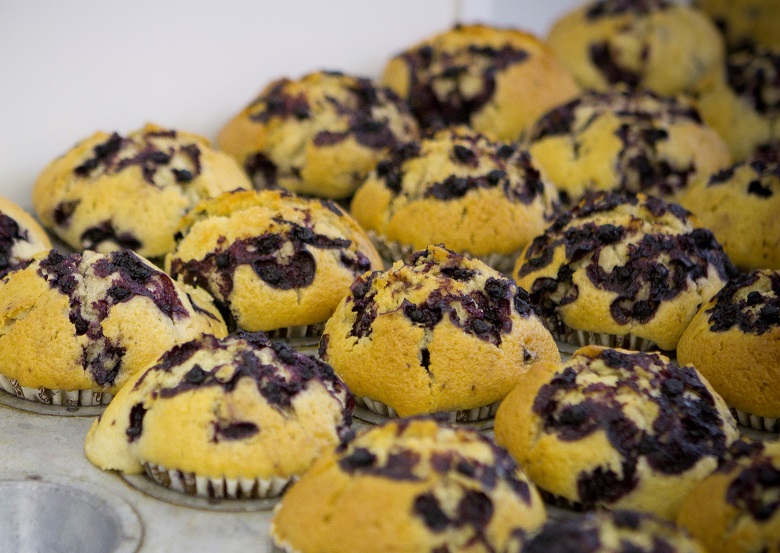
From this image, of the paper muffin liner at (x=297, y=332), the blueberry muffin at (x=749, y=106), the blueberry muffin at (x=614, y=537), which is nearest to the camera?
the blueberry muffin at (x=614, y=537)

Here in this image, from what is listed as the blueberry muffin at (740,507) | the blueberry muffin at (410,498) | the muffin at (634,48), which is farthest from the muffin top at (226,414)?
the muffin at (634,48)

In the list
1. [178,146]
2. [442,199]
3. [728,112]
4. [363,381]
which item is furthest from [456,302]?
[728,112]

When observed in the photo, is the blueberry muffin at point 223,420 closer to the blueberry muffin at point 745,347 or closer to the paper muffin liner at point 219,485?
the paper muffin liner at point 219,485

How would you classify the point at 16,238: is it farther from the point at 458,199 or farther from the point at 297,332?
the point at 458,199

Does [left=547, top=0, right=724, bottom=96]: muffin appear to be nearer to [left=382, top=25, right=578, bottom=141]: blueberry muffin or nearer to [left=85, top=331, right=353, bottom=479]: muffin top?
[left=382, top=25, right=578, bottom=141]: blueberry muffin

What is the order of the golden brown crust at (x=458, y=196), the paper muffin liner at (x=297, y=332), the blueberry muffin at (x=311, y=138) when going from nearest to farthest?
the paper muffin liner at (x=297, y=332)
the golden brown crust at (x=458, y=196)
the blueberry muffin at (x=311, y=138)

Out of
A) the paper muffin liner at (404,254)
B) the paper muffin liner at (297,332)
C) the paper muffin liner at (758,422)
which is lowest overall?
the paper muffin liner at (297,332)

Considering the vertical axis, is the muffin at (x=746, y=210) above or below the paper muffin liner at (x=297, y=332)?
above
